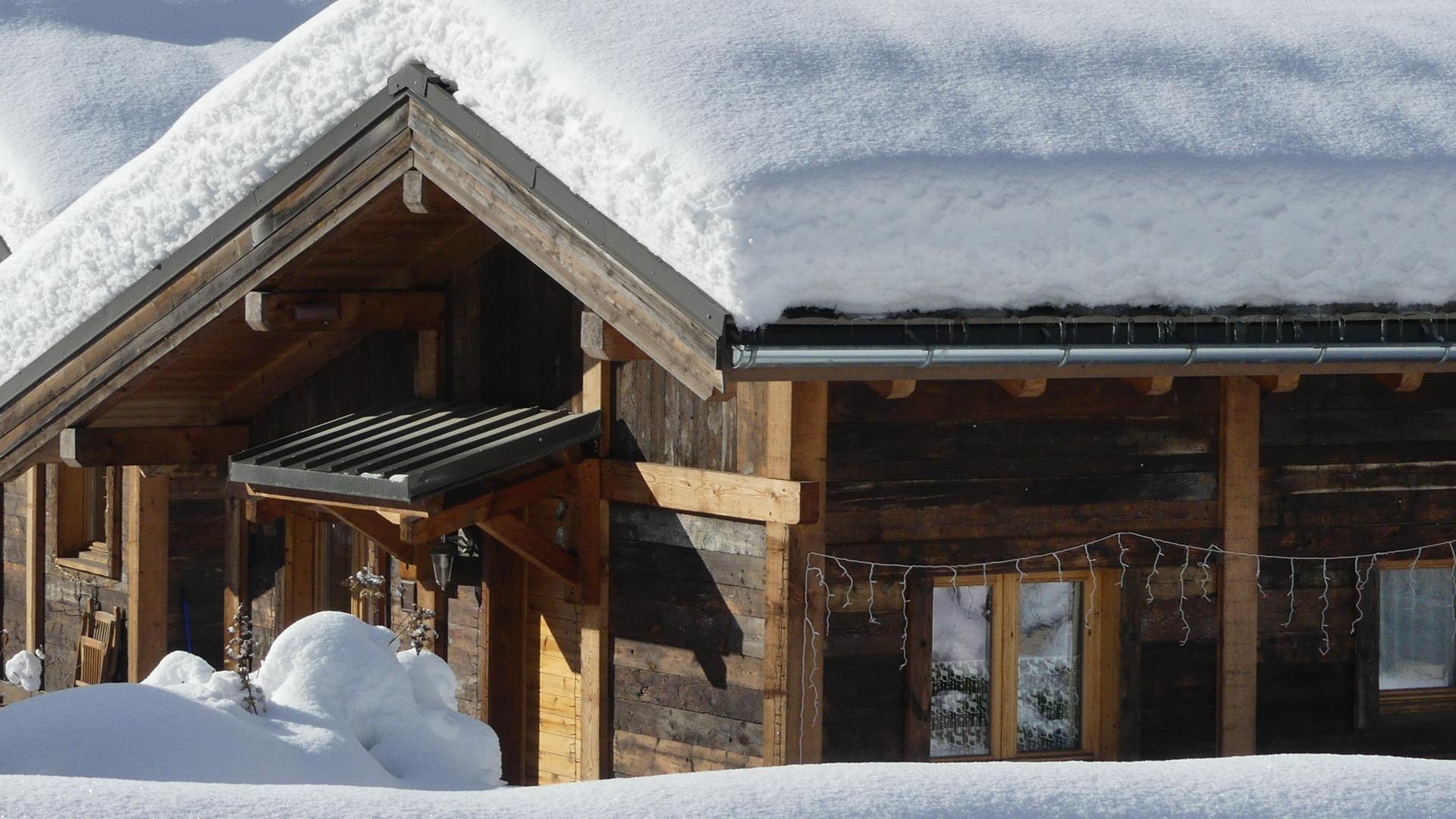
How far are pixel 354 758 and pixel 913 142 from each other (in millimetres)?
2895

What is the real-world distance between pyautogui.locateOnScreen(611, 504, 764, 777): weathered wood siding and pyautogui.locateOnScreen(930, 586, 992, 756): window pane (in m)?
0.82

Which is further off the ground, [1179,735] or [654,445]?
[654,445]

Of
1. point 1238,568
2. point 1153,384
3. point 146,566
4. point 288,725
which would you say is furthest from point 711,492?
point 146,566

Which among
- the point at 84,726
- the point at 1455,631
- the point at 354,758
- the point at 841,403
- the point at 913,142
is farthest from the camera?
the point at 1455,631

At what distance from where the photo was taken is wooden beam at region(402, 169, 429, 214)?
23.3 ft

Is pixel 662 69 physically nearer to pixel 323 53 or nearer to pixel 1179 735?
pixel 323 53

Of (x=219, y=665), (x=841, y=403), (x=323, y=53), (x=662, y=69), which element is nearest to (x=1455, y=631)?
(x=841, y=403)

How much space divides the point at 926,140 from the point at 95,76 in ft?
33.5

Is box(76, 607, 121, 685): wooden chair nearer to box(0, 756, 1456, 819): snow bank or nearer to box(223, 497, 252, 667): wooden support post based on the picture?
box(223, 497, 252, 667): wooden support post

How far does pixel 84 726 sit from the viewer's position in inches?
184

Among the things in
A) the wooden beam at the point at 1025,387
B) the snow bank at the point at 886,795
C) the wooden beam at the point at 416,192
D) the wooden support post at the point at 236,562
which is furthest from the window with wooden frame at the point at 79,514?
the snow bank at the point at 886,795

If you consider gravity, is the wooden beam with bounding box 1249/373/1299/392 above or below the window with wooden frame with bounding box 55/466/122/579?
above

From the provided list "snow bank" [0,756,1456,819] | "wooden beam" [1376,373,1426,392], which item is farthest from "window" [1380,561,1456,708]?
"snow bank" [0,756,1456,819]

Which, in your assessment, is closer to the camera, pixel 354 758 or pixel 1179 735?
pixel 354 758
